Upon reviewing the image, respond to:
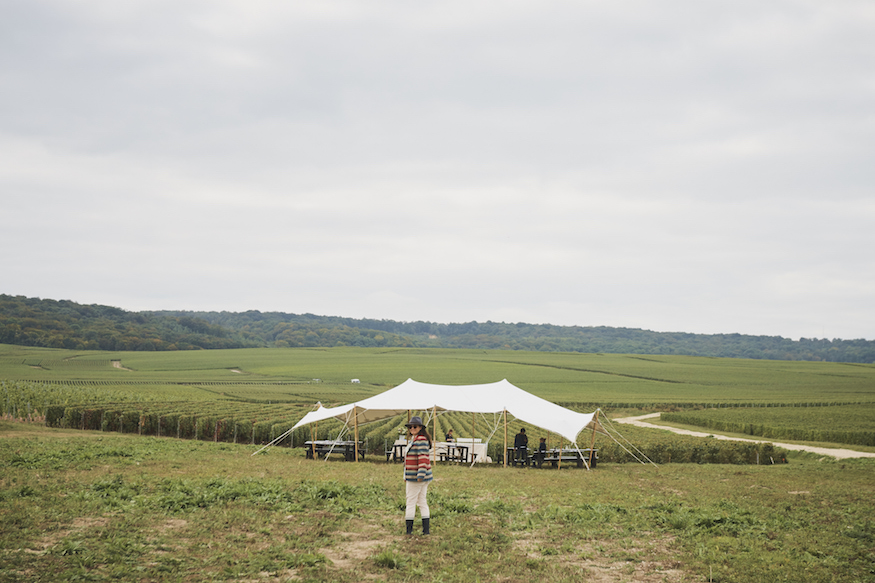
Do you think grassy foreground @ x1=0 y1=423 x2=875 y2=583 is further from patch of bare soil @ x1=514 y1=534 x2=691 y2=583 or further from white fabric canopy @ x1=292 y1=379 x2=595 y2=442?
white fabric canopy @ x1=292 y1=379 x2=595 y2=442

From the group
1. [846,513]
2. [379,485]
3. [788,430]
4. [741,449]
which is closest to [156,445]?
[379,485]

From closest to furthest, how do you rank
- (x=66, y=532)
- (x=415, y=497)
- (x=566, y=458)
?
(x=66, y=532), (x=415, y=497), (x=566, y=458)

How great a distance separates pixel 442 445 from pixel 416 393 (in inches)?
91.9

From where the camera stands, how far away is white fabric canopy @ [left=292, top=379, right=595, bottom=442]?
2191cm

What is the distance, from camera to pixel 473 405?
23000 millimetres

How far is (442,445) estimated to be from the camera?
75.0 feet

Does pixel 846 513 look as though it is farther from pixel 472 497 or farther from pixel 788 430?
pixel 788 430

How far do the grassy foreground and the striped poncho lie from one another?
3.26 ft

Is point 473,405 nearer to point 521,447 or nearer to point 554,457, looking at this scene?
point 521,447

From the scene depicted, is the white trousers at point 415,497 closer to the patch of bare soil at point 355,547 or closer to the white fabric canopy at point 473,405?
the patch of bare soil at point 355,547

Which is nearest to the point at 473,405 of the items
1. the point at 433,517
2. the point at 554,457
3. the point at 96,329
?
the point at 554,457

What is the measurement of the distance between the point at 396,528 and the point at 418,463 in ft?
4.89

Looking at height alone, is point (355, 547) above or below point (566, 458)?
above

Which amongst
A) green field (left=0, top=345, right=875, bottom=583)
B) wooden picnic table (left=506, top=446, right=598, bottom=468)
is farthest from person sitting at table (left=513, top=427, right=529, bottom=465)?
green field (left=0, top=345, right=875, bottom=583)
